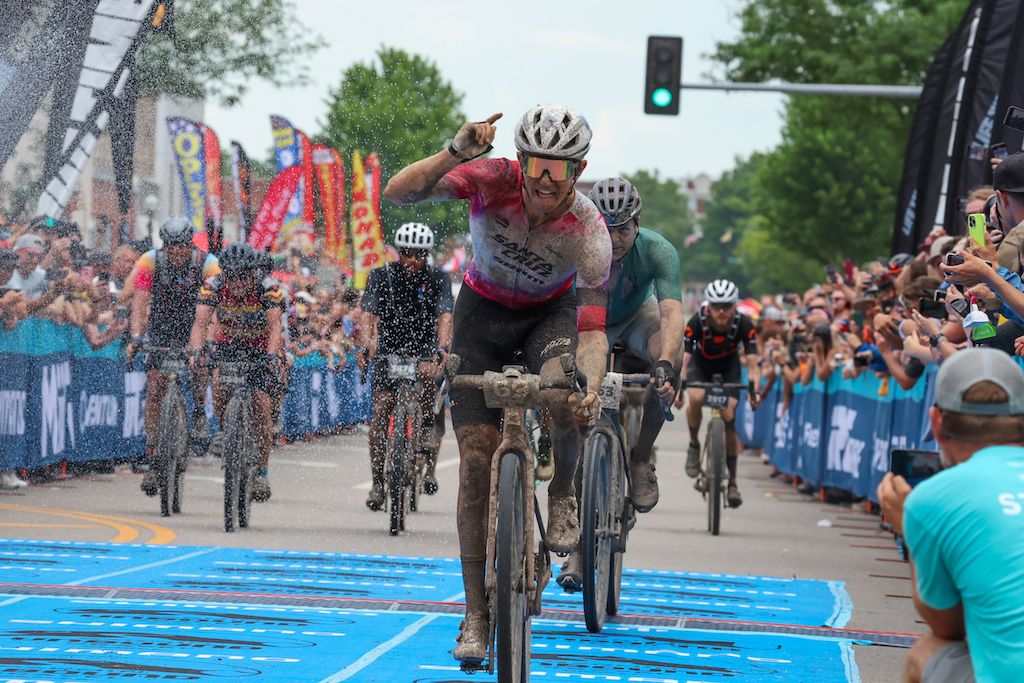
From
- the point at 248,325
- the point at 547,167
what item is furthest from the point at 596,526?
the point at 248,325

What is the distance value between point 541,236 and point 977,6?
39.3ft

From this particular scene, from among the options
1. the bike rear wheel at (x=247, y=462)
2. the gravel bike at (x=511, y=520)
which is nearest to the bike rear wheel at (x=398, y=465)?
the bike rear wheel at (x=247, y=462)

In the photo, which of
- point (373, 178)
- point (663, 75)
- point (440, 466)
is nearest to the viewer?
point (663, 75)

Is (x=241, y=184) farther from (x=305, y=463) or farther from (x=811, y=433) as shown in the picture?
(x=811, y=433)

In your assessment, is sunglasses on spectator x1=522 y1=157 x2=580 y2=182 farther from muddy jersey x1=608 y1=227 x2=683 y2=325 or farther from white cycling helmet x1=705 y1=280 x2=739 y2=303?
white cycling helmet x1=705 y1=280 x2=739 y2=303

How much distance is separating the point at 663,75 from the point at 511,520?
16.3 m

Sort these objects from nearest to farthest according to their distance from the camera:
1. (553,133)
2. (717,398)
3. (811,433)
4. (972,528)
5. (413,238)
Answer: (972,528) < (553,133) < (413,238) < (717,398) < (811,433)

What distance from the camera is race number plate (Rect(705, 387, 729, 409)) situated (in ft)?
48.9

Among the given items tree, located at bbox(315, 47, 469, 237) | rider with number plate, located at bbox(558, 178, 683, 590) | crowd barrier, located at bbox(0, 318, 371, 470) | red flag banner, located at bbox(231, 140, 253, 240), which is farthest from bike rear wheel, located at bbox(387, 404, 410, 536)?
tree, located at bbox(315, 47, 469, 237)

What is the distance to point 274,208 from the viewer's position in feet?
93.7

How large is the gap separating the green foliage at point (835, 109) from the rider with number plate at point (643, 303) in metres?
28.0

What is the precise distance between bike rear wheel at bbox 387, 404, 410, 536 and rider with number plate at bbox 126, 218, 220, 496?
1905 mm

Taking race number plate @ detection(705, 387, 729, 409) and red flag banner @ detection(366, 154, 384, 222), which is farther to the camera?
red flag banner @ detection(366, 154, 384, 222)

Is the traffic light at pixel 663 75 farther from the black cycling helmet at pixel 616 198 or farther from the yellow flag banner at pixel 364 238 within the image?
the black cycling helmet at pixel 616 198
